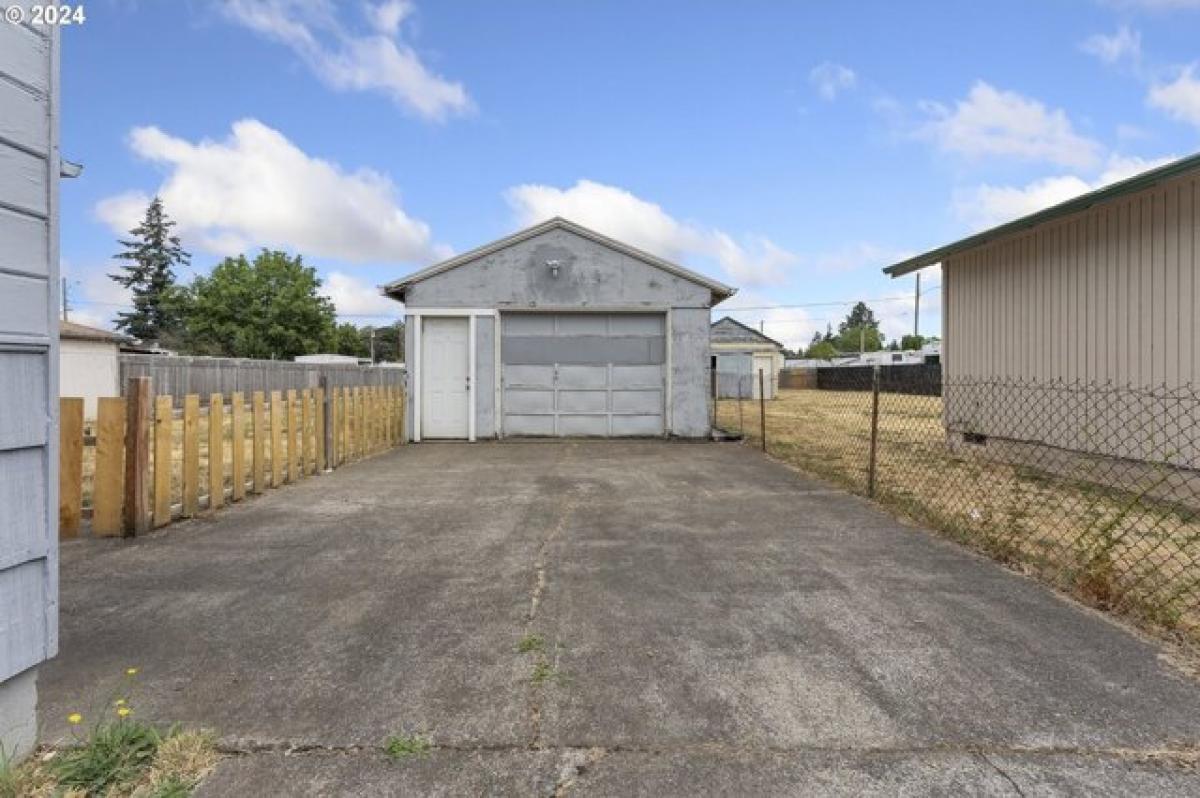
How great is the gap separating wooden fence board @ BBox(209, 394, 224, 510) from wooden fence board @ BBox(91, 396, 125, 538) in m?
0.90

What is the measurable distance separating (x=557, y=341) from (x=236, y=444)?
6.63m

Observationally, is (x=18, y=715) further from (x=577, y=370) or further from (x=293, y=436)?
(x=577, y=370)

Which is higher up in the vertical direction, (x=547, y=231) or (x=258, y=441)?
(x=547, y=231)

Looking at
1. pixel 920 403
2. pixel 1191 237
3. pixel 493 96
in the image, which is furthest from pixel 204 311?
pixel 1191 237

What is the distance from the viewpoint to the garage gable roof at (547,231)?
1164cm

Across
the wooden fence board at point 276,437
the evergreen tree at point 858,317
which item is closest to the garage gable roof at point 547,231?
the wooden fence board at point 276,437

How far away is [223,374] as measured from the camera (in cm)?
2056

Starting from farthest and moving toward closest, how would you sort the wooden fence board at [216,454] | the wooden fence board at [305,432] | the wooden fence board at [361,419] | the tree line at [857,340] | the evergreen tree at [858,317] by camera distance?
1. the evergreen tree at [858,317]
2. the tree line at [857,340]
3. the wooden fence board at [361,419]
4. the wooden fence board at [305,432]
5. the wooden fence board at [216,454]

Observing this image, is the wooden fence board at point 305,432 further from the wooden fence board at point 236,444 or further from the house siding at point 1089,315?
the house siding at point 1089,315

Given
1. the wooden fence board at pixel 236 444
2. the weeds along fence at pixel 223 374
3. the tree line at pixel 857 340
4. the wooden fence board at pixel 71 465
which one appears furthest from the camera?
the tree line at pixel 857 340

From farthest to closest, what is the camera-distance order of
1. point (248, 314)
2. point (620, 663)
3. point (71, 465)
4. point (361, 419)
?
point (248, 314)
point (361, 419)
point (71, 465)
point (620, 663)

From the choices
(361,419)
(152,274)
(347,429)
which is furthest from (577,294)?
(152,274)

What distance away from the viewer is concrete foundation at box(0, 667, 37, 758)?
194 cm

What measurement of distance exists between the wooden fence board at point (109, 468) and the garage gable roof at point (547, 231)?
7.43 m
